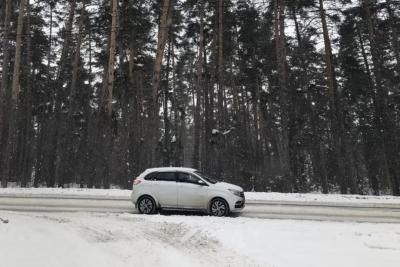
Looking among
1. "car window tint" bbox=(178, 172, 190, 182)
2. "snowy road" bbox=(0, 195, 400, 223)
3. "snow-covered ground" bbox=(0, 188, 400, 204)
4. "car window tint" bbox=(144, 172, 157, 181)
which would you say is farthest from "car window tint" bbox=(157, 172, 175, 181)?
"snow-covered ground" bbox=(0, 188, 400, 204)

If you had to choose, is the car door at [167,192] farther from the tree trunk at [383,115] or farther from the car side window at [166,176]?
the tree trunk at [383,115]

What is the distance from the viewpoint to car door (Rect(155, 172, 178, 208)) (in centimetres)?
1620

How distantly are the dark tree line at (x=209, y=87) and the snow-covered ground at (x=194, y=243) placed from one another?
38.5 ft

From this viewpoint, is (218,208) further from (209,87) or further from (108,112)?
(209,87)

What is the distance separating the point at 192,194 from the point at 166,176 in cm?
130

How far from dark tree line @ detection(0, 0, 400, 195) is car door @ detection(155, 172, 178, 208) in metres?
7.57

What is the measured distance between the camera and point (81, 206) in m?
18.2

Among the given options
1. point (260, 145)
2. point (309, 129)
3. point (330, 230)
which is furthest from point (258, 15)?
point (330, 230)

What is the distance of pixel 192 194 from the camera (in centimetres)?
1606

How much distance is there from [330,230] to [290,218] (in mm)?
2954

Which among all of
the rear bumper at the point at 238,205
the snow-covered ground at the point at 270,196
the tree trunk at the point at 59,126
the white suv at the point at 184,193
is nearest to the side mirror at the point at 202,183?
the white suv at the point at 184,193

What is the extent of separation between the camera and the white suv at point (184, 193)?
15.8 m

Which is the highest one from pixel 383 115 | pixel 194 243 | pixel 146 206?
pixel 383 115

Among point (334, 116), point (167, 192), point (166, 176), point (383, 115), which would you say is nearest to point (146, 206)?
point (167, 192)
